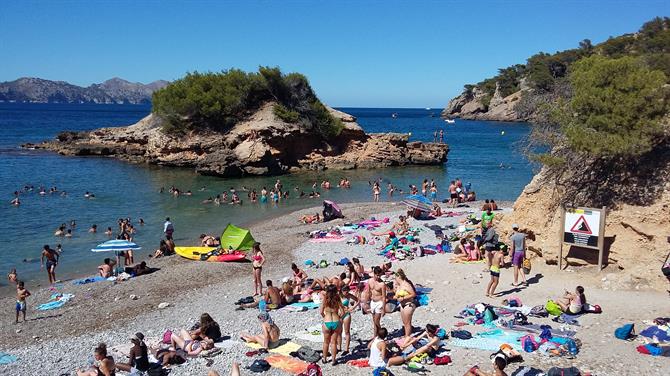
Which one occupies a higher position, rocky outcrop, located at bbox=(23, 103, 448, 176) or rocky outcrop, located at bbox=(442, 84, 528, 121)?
rocky outcrop, located at bbox=(442, 84, 528, 121)

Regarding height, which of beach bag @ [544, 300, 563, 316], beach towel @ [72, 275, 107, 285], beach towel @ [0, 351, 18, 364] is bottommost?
beach towel @ [72, 275, 107, 285]

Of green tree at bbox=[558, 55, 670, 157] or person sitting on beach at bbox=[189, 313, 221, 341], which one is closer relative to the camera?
person sitting on beach at bbox=[189, 313, 221, 341]

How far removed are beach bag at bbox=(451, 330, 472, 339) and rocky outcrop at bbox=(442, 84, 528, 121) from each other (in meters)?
116

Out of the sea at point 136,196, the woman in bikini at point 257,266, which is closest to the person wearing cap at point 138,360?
the woman in bikini at point 257,266

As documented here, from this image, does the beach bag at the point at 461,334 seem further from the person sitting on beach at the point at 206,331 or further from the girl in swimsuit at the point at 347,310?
the person sitting on beach at the point at 206,331

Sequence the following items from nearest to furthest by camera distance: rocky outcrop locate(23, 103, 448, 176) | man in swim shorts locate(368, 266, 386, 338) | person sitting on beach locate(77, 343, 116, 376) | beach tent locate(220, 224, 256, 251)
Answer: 1. person sitting on beach locate(77, 343, 116, 376)
2. man in swim shorts locate(368, 266, 386, 338)
3. beach tent locate(220, 224, 256, 251)
4. rocky outcrop locate(23, 103, 448, 176)

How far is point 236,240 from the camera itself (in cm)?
1936

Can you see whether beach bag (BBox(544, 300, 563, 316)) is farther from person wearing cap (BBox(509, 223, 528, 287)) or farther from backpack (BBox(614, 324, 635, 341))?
Answer: person wearing cap (BBox(509, 223, 528, 287))

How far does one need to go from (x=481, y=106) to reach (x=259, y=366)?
500 feet

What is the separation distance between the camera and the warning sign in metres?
13.0

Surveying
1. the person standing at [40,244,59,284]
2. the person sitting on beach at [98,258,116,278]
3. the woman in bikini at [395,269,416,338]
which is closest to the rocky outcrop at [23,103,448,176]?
the person standing at [40,244,59,284]

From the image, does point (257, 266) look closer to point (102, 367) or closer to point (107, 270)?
point (102, 367)

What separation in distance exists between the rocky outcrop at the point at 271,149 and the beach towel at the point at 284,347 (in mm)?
32211

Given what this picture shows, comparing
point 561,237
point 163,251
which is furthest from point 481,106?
point 561,237
